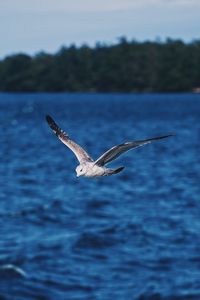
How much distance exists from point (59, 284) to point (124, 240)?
7.21 meters

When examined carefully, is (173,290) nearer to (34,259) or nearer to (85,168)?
(34,259)

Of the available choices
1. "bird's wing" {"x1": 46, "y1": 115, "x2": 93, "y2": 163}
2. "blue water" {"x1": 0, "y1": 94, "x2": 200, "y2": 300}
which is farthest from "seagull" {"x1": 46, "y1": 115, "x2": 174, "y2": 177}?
"blue water" {"x1": 0, "y1": 94, "x2": 200, "y2": 300}

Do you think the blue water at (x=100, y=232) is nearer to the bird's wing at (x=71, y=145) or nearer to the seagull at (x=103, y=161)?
the bird's wing at (x=71, y=145)

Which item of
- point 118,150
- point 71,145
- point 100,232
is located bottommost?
point 118,150

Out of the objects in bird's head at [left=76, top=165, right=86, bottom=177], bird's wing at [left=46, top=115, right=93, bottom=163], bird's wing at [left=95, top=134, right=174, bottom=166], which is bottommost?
bird's wing at [left=95, top=134, right=174, bottom=166]

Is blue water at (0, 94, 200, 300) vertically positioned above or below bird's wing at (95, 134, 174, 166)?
above

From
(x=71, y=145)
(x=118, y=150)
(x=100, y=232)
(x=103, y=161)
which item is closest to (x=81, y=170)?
(x=103, y=161)

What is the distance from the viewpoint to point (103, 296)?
1193 inches

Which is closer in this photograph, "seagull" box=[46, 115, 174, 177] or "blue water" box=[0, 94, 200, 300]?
"seagull" box=[46, 115, 174, 177]

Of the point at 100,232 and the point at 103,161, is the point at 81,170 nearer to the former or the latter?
the point at 103,161

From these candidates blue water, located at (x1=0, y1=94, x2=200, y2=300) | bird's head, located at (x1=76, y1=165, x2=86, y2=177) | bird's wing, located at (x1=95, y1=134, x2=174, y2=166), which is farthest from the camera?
blue water, located at (x1=0, y1=94, x2=200, y2=300)

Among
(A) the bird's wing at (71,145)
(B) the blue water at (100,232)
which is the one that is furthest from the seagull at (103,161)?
(B) the blue water at (100,232)

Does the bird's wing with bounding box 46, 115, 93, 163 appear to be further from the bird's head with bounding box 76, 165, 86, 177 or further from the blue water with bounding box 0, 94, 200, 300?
the blue water with bounding box 0, 94, 200, 300

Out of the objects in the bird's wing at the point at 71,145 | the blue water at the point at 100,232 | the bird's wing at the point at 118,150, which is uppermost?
the blue water at the point at 100,232
